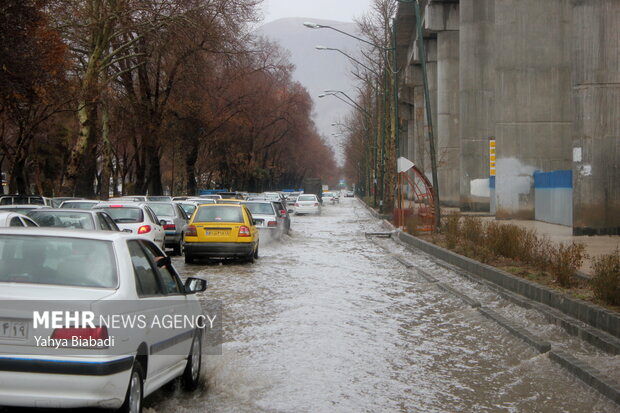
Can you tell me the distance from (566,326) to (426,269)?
10347 millimetres

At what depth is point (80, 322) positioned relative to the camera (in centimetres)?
617

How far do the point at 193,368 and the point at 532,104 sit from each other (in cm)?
3205

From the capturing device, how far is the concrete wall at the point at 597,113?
26672 millimetres

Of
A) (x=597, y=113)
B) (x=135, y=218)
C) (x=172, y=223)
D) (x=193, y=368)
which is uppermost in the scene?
(x=597, y=113)

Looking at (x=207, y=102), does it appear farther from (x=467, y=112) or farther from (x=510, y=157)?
(x=510, y=157)

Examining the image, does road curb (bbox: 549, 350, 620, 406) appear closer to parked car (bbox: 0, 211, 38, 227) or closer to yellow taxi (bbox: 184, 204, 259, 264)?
parked car (bbox: 0, 211, 38, 227)

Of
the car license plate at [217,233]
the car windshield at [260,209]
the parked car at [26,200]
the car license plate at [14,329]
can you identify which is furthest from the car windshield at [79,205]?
the car license plate at [14,329]

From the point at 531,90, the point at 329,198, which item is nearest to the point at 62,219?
the point at 531,90

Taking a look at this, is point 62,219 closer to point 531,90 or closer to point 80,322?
point 80,322

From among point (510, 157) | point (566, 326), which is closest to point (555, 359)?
point (566, 326)

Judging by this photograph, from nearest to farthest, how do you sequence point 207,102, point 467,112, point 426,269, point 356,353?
point 356,353 < point 426,269 < point 467,112 < point 207,102

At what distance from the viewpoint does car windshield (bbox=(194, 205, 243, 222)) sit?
23984mm

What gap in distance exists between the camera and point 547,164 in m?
39.1

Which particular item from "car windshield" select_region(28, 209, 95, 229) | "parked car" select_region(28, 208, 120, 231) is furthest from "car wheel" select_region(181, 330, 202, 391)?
"car windshield" select_region(28, 209, 95, 229)
